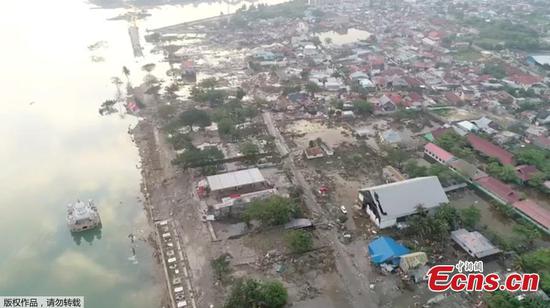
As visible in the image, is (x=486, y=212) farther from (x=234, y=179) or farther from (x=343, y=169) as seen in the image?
(x=234, y=179)

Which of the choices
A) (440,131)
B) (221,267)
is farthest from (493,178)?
(221,267)

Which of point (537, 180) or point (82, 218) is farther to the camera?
point (537, 180)

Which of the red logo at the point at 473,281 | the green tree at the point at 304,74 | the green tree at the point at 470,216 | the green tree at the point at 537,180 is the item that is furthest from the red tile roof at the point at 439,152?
the green tree at the point at 304,74

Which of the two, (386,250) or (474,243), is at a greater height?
(386,250)

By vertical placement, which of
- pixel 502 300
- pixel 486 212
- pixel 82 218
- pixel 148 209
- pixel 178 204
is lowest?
pixel 502 300

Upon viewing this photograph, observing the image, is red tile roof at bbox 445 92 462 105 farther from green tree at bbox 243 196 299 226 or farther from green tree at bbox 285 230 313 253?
green tree at bbox 285 230 313 253

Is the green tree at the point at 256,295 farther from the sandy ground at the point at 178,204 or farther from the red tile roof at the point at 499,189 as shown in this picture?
the red tile roof at the point at 499,189

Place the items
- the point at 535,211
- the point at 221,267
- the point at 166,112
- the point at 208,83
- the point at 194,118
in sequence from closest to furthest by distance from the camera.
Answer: the point at 221,267 < the point at 535,211 < the point at 194,118 < the point at 166,112 < the point at 208,83

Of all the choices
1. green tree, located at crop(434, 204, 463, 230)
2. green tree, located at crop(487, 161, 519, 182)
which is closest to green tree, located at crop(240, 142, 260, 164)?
green tree, located at crop(434, 204, 463, 230)
